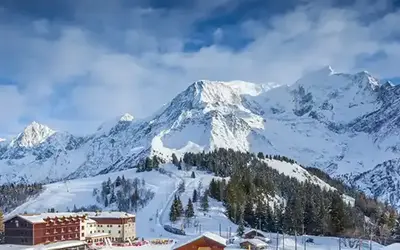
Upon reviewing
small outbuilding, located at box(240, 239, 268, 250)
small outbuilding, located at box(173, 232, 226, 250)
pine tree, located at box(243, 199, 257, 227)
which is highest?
small outbuilding, located at box(173, 232, 226, 250)

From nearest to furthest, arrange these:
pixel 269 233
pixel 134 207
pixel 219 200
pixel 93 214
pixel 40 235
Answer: pixel 40 235 → pixel 269 233 → pixel 93 214 → pixel 219 200 → pixel 134 207

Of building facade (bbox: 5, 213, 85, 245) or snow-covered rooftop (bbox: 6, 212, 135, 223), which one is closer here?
building facade (bbox: 5, 213, 85, 245)

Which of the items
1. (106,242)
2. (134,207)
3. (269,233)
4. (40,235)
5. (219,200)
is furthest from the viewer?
(134,207)

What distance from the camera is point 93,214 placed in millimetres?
142500

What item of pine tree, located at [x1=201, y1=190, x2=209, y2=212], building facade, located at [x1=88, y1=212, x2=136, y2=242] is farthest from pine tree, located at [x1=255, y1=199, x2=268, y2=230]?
building facade, located at [x1=88, y1=212, x2=136, y2=242]

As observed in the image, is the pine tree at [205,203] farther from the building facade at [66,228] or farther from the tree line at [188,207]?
the building facade at [66,228]

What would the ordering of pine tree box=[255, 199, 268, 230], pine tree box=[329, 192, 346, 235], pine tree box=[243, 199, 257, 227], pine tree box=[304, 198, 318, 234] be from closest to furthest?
pine tree box=[329, 192, 346, 235]
pine tree box=[304, 198, 318, 234]
pine tree box=[255, 199, 268, 230]
pine tree box=[243, 199, 257, 227]

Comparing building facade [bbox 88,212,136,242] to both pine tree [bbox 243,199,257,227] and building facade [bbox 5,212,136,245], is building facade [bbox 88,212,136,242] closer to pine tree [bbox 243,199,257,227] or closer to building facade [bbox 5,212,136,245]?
building facade [bbox 5,212,136,245]

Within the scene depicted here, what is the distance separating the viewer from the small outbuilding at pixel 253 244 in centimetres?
10512

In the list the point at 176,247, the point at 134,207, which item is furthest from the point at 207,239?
the point at 134,207

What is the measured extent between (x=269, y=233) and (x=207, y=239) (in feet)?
192

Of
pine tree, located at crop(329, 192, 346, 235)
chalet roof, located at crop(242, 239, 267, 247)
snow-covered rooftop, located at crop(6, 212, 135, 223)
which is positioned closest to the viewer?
chalet roof, located at crop(242, 239, 267, 247)

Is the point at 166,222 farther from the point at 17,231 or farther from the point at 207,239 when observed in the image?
the point at 207,239

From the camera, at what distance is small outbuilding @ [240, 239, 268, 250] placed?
10512 centimetres
